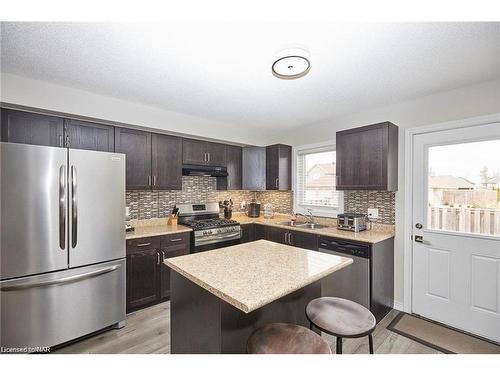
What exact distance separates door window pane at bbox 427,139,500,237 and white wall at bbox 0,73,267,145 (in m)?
2.77

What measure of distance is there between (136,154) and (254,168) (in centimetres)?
192

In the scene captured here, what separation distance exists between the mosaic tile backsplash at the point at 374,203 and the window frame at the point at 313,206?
0.12 m

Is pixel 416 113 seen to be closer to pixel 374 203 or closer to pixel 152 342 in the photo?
pixel 374 203

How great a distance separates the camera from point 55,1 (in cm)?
96

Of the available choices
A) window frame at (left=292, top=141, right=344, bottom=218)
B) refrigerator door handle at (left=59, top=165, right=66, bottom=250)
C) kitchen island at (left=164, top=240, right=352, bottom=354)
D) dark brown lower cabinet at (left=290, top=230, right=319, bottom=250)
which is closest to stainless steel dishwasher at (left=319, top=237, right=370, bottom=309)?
dark brown lower cabinet at (left=290, top=230, right=319, bottom=250)

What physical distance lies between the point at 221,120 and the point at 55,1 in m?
2.72

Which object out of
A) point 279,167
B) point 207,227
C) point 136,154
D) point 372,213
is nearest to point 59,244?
point 136,154

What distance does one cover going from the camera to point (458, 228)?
2.39 meters

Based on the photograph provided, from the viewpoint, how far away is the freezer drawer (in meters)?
1.81

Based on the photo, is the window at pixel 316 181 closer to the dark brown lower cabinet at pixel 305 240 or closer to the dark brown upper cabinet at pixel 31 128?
the dark brown lower cabinet at pixel 305 240

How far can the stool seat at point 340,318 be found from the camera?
1271mm

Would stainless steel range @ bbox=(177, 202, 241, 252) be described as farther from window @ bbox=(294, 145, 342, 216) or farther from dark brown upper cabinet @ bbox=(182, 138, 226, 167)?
window @ bbox=(294, 145, 342, 216)
